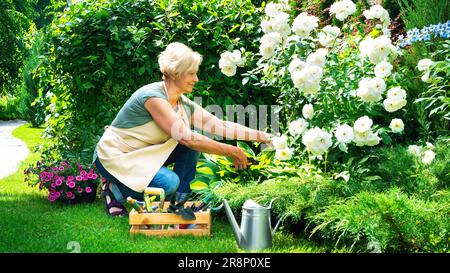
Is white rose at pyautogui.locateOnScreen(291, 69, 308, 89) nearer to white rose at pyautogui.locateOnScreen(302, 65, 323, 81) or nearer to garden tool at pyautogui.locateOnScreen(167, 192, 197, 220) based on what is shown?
A: white rose at pyautogui.locateOnScreen(302, 65, 323, 81)

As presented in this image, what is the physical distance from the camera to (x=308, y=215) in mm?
3088

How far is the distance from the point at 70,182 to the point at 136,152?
3.08 ft

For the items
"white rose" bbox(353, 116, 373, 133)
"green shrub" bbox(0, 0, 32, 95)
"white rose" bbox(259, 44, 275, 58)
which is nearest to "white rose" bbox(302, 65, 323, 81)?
"white rose" bbox(353, 116, 373, 133)

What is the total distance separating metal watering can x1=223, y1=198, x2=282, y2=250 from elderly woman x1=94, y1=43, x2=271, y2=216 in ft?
1.58

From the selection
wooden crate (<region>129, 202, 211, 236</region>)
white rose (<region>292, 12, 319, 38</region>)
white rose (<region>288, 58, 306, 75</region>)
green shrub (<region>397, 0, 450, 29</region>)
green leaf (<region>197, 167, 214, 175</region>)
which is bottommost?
wooden crate (<region>129, 202, 211, 236</region>)

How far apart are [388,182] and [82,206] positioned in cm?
226

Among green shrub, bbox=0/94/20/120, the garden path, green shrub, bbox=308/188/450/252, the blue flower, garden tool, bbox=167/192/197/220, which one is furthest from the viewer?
green shrub, bbox=0/94/20/120

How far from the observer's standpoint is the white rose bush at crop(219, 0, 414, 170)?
10.3ft

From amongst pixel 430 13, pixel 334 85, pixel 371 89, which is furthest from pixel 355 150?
pixel 430 13

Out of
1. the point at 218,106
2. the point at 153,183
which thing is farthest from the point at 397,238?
the point at 218,106

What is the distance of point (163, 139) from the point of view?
3730mm

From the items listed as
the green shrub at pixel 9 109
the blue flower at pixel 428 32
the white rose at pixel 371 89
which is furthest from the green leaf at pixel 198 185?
the green shrub at pixel 9 109

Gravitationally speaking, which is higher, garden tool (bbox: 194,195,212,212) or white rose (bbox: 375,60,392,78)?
white rose (bbox: 375,60,392,78)
